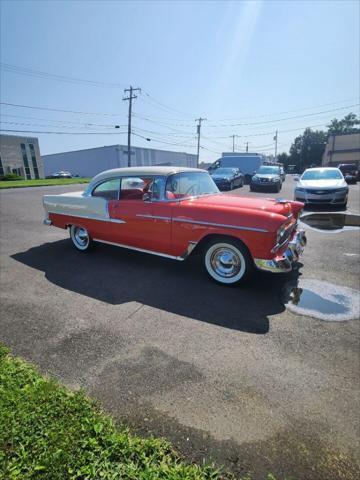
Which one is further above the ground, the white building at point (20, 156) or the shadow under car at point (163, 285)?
the white building at point (20, 156)

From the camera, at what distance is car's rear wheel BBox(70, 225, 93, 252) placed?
5.57 meters

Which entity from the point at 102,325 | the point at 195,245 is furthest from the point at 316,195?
the point at 102,325

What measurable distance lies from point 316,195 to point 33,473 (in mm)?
10870

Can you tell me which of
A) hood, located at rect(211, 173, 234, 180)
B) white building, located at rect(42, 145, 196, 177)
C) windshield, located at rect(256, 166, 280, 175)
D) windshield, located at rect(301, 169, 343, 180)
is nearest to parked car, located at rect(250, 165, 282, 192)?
windshield, located at rect(256, 166, 280, 175)

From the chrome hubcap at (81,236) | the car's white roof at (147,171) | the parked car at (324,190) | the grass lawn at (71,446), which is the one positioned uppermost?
the car's white roof at (147,171)

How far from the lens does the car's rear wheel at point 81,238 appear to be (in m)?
5.57

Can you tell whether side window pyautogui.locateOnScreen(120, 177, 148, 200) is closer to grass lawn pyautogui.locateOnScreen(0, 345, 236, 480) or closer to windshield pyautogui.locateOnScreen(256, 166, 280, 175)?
grass lawn pyautogui.locateOnScreen(0, 345, 236, 480)

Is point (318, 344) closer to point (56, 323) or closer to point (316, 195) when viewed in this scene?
point (56, 323)

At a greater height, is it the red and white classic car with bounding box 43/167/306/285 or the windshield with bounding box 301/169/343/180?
the windshield with bounding box 301/169/343/180

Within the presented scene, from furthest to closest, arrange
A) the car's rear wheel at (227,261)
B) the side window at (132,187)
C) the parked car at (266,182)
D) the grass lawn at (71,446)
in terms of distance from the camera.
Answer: the parked car at (266,182) < the side window at (132,187) < the car's rear wheel at (227,261) < the grass lawn at (71,446)

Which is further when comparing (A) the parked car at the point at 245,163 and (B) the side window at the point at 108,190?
(A) the parked car at the point at 245,163

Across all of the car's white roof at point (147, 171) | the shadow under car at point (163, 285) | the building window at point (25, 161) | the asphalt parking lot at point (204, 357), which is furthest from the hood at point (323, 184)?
the building window at point (25, 161)

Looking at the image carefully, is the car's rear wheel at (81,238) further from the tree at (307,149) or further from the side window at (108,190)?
the tree at (307,149)

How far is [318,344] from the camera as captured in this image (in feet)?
9.13
